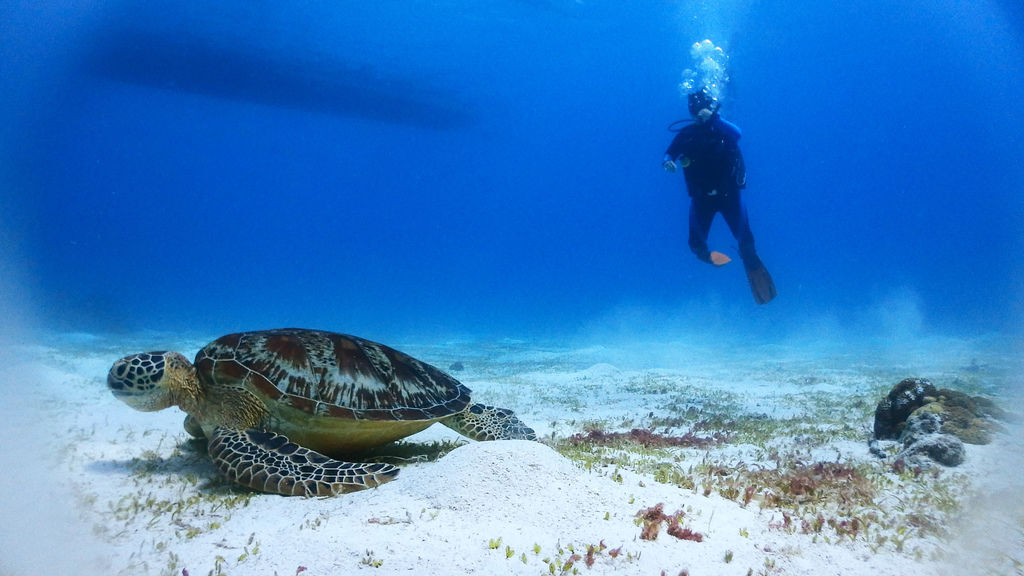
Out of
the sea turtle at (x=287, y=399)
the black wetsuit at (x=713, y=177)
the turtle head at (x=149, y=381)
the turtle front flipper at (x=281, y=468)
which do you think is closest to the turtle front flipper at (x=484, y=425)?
the sea turtle at (x=287, y=399)

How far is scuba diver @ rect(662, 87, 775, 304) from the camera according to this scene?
14.9 m

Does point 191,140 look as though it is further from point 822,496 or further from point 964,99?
point 964,99

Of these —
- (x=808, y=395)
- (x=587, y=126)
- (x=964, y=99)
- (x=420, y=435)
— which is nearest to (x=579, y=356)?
(x=808, y=395)

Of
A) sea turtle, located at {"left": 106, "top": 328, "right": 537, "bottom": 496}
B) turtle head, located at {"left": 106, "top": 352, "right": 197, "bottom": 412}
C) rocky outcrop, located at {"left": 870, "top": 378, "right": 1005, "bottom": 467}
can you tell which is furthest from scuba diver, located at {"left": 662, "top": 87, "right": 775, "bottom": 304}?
turtle head, located at {"left": 106, "top": 352, "right": 197, "bottom": 412}

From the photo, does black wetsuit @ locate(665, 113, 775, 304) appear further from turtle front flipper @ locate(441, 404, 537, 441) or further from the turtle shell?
the turtle shell

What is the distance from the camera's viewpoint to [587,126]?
495 ft

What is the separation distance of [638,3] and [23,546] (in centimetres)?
8033

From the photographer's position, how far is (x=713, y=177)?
15445mm

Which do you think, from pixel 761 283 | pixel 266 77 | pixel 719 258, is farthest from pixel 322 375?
pixel 266 77

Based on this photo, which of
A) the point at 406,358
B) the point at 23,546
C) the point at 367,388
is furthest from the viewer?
the point at 406,358

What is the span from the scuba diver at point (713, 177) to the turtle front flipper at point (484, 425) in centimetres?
1062

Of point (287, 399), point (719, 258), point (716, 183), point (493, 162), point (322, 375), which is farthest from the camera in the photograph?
point (493, 162)

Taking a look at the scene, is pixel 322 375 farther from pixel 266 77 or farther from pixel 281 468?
pixel 266 77

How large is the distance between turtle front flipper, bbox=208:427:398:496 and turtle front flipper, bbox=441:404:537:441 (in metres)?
1.53
